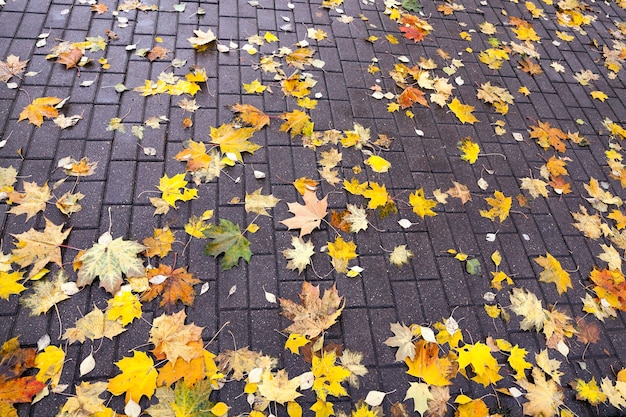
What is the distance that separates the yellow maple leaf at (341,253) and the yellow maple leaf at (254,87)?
4.95ft

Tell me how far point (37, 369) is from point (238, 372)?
3.21ft

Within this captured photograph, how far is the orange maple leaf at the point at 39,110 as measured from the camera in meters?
3.09

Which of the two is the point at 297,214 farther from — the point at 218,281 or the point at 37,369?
the point at 37,369

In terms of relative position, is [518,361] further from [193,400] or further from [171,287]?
[171,287]

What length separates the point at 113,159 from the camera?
2.99 meters

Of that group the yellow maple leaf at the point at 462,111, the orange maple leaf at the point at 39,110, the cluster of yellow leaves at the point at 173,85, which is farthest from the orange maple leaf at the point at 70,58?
the yellow maple leaf at the point at 462,111

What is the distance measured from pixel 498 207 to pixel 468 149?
57cm

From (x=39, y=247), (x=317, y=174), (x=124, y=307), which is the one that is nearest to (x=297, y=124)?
(x=317, y=174)

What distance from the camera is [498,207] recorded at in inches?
126

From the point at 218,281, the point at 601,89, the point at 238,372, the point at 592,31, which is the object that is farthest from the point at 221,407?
the point at 592,31

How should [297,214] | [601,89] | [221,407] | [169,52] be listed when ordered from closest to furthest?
1. [221,407]
2. [297,214]
3. [169,52]
4. [601,89]

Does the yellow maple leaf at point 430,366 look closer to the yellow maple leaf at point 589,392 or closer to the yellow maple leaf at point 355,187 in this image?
the yellow maple leaf at point 589,392

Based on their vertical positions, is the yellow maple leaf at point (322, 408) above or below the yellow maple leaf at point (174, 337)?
below

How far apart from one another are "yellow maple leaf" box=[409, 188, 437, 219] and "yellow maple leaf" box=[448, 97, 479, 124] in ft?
3.28
